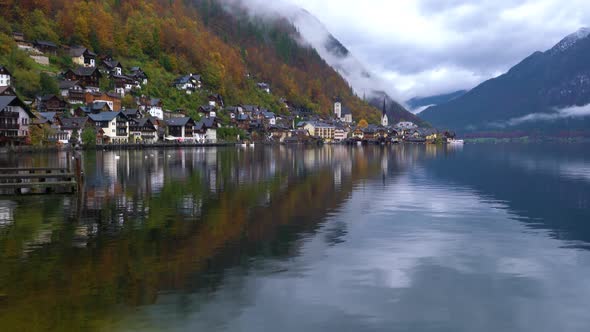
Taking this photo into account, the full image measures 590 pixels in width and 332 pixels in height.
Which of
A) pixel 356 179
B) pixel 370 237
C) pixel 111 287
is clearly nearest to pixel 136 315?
pixel 111 287

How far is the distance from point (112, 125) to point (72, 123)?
1193cm

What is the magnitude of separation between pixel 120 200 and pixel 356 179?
24059 millimetres

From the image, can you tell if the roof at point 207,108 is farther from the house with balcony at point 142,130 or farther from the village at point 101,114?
the house with balcony at point 142,130

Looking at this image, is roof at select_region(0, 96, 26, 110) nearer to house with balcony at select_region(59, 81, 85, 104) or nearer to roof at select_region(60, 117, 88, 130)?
roof at select_region(60, 117, 88, 130)

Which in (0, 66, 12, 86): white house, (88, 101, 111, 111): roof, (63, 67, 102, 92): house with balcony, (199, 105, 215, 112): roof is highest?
(63, 67, 102, 92): house with balcony

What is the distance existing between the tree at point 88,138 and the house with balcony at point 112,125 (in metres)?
9.14

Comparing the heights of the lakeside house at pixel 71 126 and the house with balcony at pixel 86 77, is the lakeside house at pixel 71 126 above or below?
below

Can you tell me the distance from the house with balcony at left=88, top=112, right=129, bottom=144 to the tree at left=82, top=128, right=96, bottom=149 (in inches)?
360

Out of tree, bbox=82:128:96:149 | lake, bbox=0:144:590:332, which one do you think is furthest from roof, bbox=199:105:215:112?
lake, bbox=0:144:590:332

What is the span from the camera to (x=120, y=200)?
32.2m

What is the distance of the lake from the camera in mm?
13008

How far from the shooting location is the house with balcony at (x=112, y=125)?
417 feet

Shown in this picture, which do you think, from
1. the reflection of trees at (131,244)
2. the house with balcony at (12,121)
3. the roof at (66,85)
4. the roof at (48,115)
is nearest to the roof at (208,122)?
the roof at (66,85)

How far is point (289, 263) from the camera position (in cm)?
1798
